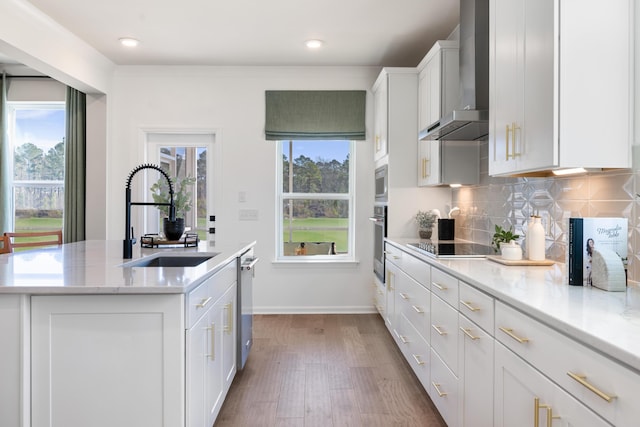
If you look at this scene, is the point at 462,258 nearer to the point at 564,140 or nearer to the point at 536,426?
the point at 564,140

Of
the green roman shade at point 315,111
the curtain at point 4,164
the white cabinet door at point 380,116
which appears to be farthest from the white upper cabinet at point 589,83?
the curtain at point 4,164

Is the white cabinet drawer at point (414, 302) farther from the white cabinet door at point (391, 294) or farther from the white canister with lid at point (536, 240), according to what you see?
the white canister with lid at point (536, 240)

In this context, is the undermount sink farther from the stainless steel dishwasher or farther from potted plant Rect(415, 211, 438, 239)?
potted plant Rect(415, 211, 438, 239)

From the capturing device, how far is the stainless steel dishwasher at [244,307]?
281 centimetres

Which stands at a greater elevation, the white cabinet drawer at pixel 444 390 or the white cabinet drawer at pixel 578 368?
the white cabinet drawer at pixel 578 368

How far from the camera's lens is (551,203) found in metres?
2.32

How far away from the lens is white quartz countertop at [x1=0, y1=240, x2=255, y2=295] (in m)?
1.52

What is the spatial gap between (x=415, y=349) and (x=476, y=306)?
1.15m

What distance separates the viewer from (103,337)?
157 cm

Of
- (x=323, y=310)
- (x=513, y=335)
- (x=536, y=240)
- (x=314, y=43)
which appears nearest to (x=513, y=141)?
(x=536, y=240)

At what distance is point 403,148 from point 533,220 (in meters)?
1.87

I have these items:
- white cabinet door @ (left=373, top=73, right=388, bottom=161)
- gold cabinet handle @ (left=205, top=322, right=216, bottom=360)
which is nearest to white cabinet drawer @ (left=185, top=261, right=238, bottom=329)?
gold cabinet handle @ (left=205, top=322, right=216, bottom=360)

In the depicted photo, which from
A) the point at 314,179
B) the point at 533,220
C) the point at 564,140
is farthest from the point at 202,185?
the point at 564,140

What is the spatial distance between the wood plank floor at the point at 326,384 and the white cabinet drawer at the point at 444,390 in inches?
6.5
